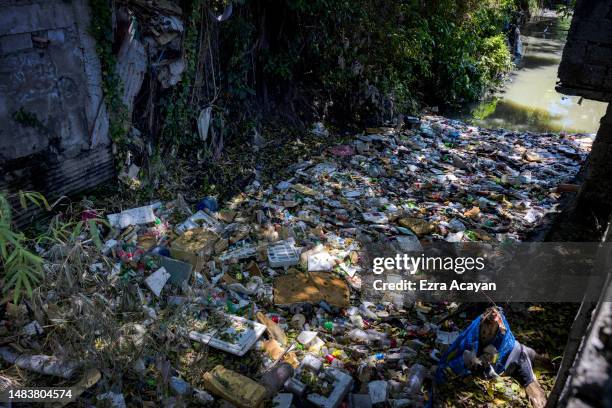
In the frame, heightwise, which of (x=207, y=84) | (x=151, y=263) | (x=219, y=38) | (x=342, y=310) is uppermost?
(x=219, y=38)

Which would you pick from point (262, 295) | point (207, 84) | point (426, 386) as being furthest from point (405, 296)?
point (207, 84)

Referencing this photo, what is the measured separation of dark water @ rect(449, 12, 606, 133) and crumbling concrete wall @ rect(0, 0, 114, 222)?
661cm

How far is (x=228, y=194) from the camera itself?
434 centimetres

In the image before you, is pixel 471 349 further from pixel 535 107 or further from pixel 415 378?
pixel 535 107

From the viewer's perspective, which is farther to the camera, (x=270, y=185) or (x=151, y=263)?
(x=270, y=185)

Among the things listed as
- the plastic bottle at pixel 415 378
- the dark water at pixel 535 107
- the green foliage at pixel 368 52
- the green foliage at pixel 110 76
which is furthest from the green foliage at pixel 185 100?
the dark water at pixel 535 107

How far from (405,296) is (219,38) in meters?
3.38

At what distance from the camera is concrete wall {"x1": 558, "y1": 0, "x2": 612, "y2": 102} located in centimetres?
325

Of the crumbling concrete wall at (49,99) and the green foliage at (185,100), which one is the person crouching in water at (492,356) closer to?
the crumbling concrete wall at (49,99)

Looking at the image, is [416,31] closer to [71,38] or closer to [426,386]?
[71,38]

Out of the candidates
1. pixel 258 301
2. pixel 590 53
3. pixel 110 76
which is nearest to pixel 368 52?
pixel 590 53

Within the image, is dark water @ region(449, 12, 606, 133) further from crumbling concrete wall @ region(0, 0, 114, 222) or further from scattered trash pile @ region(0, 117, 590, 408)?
crumbling concrete wall @ region(0, 0, 114, 222)

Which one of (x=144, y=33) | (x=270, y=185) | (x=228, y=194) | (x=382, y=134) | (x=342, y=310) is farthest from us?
(x=382, y=134)

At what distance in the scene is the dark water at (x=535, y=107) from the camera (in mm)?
8047
